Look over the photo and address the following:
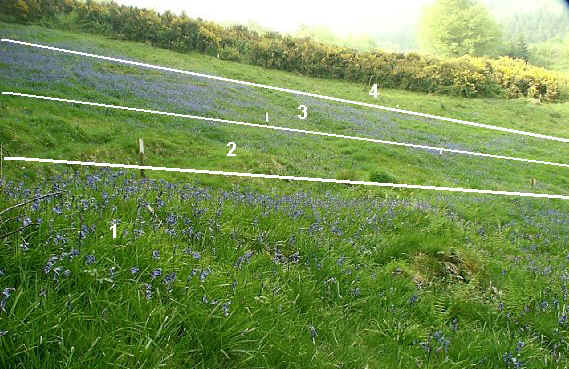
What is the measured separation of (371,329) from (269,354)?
1.39 meters

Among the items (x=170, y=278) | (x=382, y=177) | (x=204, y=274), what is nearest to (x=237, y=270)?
(x=204, y=274)

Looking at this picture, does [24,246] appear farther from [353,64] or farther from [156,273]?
[353,64]

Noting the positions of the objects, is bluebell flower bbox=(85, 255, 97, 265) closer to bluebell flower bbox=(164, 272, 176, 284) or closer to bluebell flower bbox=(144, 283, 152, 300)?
bluebell flower bbox=(144, 283, 152, 300)

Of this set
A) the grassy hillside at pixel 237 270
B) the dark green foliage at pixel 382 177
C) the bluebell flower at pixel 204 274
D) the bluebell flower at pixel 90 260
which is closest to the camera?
the grassy hillside at pixel 237 270

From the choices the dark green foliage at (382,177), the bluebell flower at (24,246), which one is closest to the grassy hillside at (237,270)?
the bluebell flower at (24,246)

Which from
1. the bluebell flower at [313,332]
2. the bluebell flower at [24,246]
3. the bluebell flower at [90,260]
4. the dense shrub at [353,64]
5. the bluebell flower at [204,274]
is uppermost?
the dense shrub at [353,64]

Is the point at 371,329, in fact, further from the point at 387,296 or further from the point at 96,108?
the point at 96,108

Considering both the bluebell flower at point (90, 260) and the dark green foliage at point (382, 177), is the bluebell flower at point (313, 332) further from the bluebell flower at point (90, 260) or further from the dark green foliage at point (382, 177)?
the dark green foliage at point (382, 177)

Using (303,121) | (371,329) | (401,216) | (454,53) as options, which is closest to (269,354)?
(371,329)

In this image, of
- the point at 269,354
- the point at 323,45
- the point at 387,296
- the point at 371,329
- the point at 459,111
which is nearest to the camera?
the point at 269,354

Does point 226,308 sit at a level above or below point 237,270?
above

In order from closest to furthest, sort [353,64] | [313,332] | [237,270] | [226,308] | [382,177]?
[226,308]
[313,332]
[237,270]
[382,177]
[353,64]

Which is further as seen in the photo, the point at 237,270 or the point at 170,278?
the point at 237,270

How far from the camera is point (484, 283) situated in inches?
231
